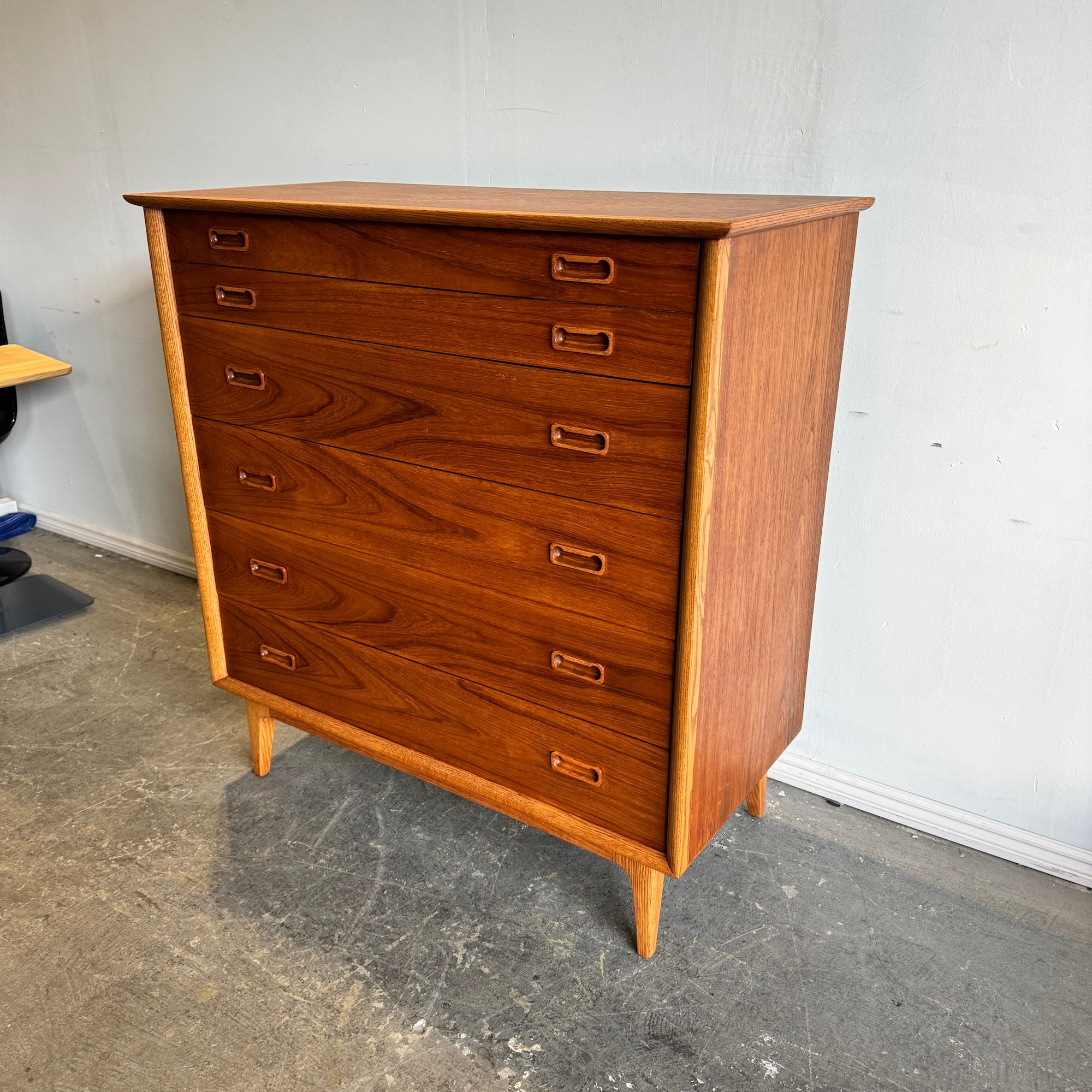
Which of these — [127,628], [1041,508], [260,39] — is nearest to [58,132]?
[260,39]

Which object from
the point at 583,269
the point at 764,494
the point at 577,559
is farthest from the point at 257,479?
the point at 764,494

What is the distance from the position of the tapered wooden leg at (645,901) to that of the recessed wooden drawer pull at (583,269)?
90 cm

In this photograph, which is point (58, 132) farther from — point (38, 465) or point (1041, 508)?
point (1041, 508)

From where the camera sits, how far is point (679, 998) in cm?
161

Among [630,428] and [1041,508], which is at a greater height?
[630,428]

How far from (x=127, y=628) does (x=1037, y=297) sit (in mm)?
2415

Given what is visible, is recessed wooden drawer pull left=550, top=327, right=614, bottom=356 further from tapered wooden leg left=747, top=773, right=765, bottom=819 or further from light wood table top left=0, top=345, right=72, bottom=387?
light wood table top left=0, top=345, right=72, bottom=387

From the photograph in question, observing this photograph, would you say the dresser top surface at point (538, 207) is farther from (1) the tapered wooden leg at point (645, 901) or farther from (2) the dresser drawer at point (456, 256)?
(1) the tapered wooden leg at point (645, 901)

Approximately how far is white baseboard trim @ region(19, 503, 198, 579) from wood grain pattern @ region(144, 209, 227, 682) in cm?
105

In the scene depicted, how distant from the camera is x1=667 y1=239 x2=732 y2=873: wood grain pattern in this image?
1.23 m

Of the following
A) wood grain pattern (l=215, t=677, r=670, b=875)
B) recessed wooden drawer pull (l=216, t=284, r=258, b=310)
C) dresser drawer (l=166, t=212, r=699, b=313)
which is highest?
dresser drawer (l=166, t=212, r=699, b=313)

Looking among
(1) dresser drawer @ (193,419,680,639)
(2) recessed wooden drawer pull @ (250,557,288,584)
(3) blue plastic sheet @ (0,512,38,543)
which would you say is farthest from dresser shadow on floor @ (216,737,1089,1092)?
(3) blue plastic sheet @ (0,512,38,543)

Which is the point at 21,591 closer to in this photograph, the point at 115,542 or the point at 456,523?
the point at 115,542

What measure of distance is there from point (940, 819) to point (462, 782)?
960 mm
